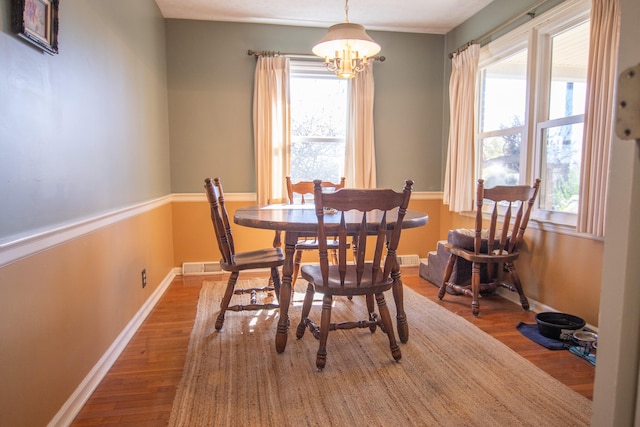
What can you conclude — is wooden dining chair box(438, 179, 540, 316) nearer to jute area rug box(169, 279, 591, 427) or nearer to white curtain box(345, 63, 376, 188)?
jute area rug box(169, 279, 591, 427)

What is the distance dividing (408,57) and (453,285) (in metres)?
2.47

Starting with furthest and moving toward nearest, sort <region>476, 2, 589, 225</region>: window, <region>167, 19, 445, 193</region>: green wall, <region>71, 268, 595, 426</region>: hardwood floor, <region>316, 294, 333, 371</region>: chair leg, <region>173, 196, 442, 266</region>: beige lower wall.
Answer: <region>173, 196, 442, 266</region>: beige lower wall, <region>167, 19, 445, 193</region>: green wall, <region>476, 2, 589, 225</region>: window, <region>316, 294, 333, 371</region>: chair leg, <region>71, 268, 595, 426</region>: hardwood floor

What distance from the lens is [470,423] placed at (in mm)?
1535

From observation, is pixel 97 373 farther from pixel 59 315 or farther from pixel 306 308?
pixel 306 308

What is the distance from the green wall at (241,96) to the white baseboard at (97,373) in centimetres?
157

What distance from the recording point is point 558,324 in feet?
7.65

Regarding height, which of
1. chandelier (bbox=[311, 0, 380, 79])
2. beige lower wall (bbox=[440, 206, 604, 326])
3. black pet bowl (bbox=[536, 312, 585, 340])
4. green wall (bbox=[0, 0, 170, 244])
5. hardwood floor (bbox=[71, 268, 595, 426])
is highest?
chandelier (bbox=[311, 0, 380, 79])

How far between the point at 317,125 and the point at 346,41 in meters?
1.61

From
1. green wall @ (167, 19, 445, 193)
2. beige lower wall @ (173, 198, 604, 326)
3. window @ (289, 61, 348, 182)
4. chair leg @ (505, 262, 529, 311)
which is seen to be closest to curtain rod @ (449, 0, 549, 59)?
green wall @ (167, 19, 445, 193)

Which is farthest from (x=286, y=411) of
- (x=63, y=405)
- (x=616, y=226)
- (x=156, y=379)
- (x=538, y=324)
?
(x=538, y=324)

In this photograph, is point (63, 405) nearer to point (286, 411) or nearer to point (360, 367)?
point (286, 411)

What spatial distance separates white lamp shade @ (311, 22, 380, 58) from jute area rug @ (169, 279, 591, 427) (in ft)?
5.94

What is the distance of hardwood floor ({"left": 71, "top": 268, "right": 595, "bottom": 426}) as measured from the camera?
1.64 meters

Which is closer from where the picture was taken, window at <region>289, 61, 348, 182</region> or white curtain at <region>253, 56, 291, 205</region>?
white curtain at <region>253, 56, 291, 205</region>
